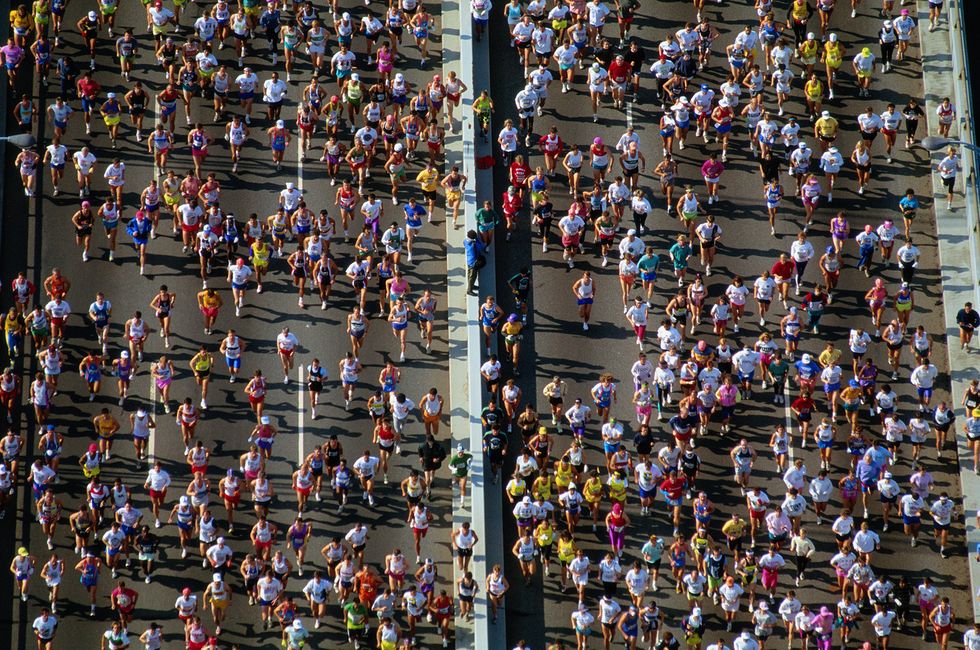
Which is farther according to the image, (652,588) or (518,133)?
(518,133)

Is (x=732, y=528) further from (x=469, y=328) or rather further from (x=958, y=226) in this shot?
(x=958, y=226)

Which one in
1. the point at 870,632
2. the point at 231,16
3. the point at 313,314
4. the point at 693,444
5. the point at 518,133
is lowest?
the point at 870,632

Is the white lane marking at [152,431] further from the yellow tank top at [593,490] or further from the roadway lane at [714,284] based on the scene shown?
the yellow tank top at [593,490]

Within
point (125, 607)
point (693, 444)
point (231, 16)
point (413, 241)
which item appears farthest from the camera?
point (231, 16)

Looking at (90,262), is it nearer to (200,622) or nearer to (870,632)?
(200,622)

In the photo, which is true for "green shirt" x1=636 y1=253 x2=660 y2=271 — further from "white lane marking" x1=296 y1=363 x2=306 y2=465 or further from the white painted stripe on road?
"white lane marking" x1=296 y1=363 x2=306 y2=465

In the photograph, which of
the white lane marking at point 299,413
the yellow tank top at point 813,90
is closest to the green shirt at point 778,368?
the yellow tank top at point 813,90

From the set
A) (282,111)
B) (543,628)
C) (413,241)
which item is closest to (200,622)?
(543,628)
